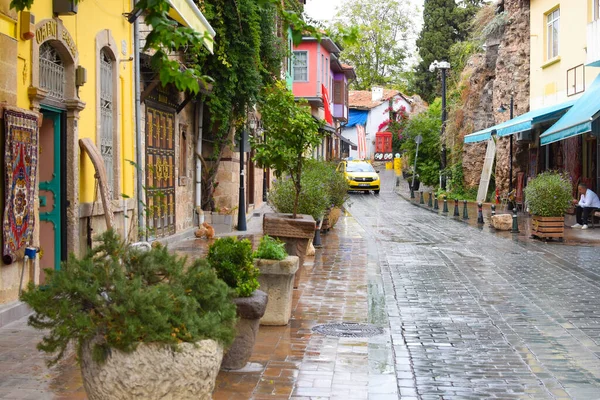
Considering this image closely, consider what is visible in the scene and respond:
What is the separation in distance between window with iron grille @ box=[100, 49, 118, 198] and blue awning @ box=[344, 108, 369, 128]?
63.3 m

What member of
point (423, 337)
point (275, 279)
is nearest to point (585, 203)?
point (423, 337)

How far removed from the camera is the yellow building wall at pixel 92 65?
8.81m

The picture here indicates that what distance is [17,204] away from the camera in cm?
844

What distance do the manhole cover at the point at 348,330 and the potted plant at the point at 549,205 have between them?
1069 cm

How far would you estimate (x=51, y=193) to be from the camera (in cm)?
1005

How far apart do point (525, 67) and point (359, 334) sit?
2380 cm

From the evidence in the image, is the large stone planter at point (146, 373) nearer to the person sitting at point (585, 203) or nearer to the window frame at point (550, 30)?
the person sitting at point (585, 203)

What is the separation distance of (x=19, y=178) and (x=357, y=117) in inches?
2663

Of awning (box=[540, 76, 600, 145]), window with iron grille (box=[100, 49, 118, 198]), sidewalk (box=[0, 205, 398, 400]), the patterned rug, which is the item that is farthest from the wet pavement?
awning (box=[540, 76, 600, 145])

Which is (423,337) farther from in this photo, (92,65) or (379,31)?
(379,31)

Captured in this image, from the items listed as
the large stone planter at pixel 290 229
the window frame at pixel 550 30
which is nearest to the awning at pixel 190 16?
the large stone planter at pixel 290 229

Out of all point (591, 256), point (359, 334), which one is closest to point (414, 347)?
point (359, 334)

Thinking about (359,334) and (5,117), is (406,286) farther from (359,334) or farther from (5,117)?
(5,117)

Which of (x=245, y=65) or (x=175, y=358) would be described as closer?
(x=175, y=358)
